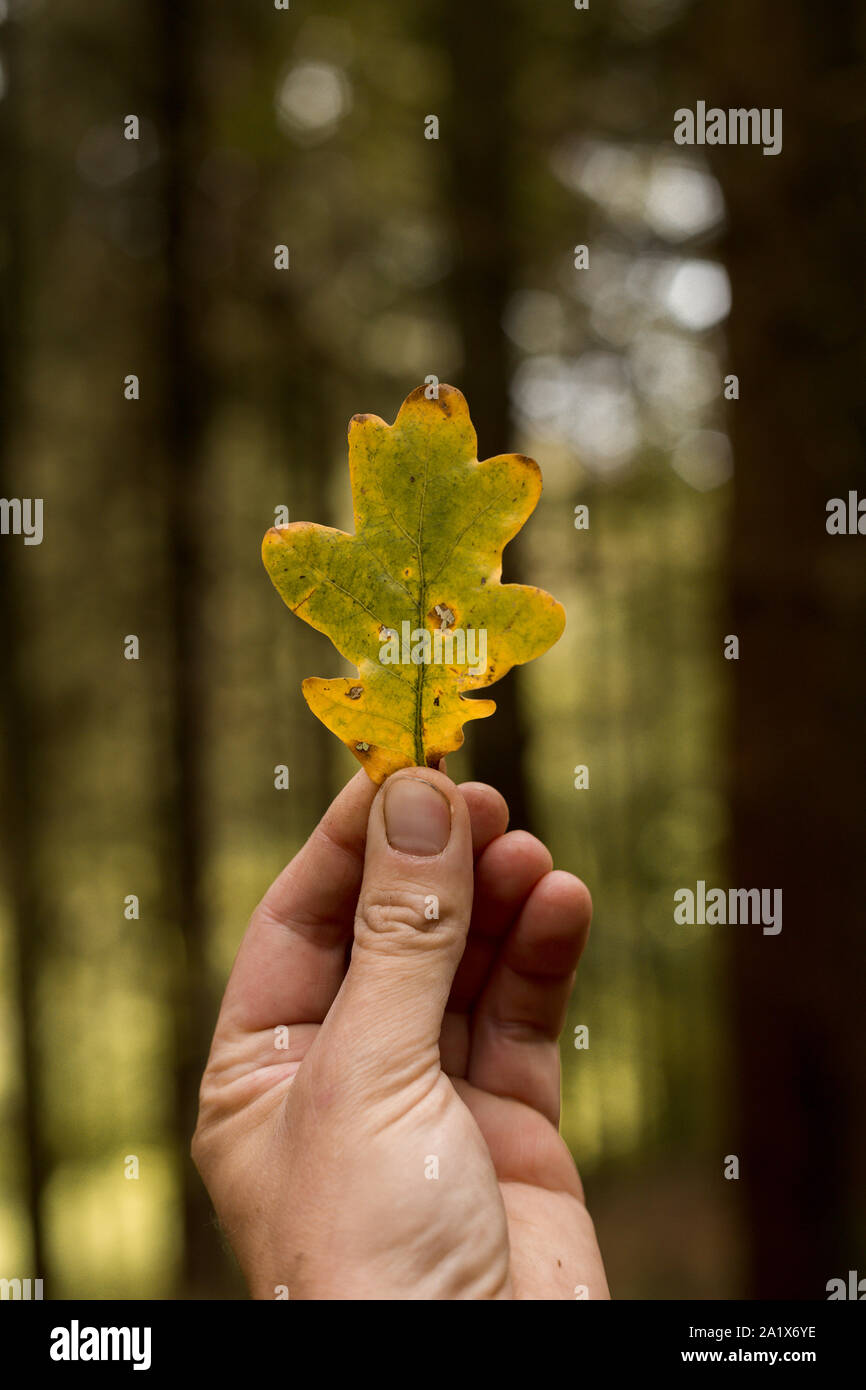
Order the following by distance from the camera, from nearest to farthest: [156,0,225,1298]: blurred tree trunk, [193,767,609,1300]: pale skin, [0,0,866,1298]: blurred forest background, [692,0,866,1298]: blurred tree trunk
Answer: [193,767,609,1300]: pale skin, [692,0,866,1298]: blurred tree trunk, [0,0,866,1298]: blurred forest background, [156,0,225,1298]: blurred tree trunk

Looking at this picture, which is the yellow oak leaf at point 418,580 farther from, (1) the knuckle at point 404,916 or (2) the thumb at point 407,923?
(1) the knuckle at point 404,916

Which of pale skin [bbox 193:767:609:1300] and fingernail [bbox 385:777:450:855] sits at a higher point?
fingernail [bbox 385:777:450:855]

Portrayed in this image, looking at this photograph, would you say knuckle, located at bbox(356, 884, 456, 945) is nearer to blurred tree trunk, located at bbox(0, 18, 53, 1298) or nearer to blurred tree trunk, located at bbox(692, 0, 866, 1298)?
blurred tree trunk, located at bbox(692, 0, 866, 1298)

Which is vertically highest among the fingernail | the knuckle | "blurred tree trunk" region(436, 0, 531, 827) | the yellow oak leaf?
"blurred tree trunk" region(436, 0, 531, 827)

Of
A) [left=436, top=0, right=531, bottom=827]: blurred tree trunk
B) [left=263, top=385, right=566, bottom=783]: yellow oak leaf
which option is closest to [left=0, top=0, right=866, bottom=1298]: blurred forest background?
[left=436, top=0, right=531, bottom=827]: blurred tree trunk

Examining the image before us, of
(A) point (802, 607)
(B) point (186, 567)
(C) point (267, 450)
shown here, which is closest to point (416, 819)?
(A) point (802, 607)

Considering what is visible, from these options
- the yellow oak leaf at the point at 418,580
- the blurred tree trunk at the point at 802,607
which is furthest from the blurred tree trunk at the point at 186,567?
the yellow oak leaf at the point at 418,580
